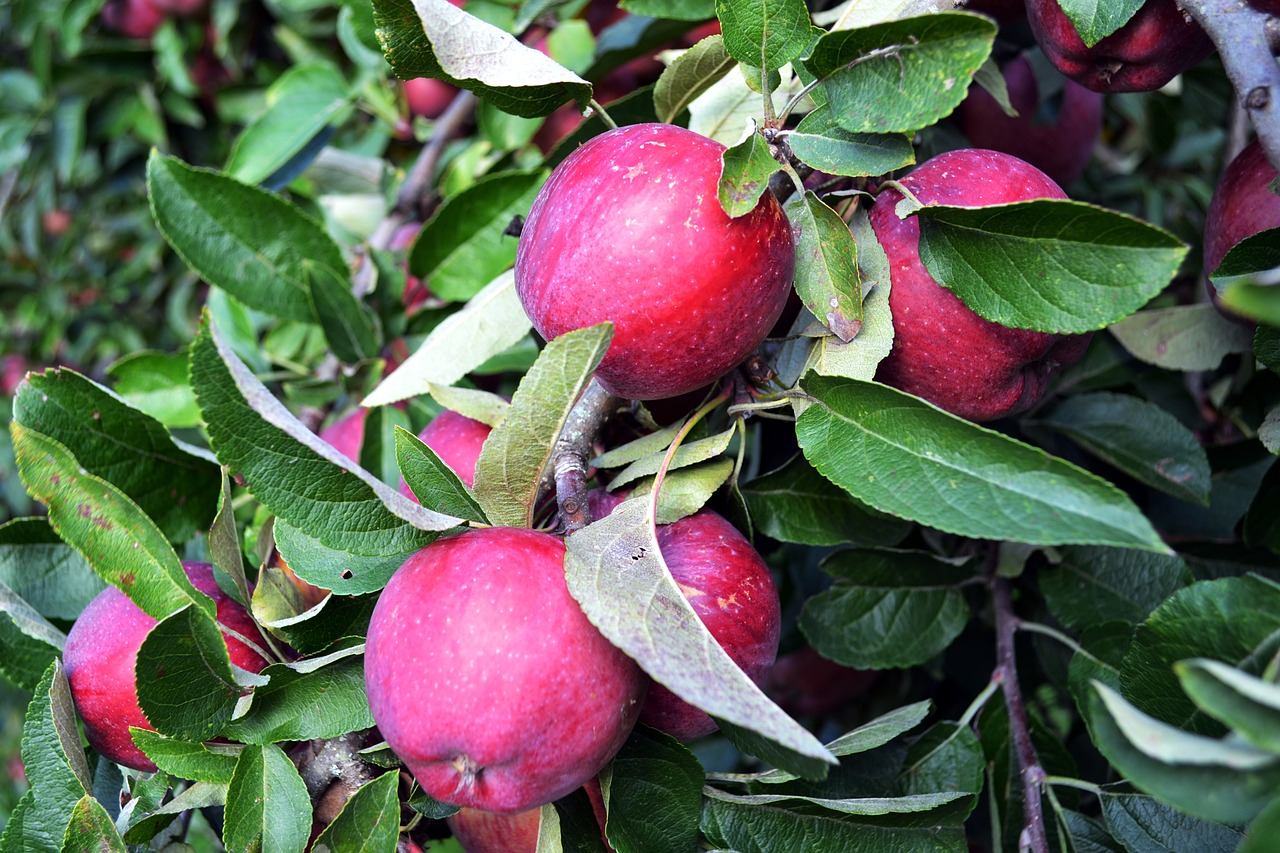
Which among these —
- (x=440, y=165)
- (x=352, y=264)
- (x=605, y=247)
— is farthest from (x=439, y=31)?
(x=440, y=165)

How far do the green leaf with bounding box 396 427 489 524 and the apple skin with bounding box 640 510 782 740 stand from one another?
0.51ft

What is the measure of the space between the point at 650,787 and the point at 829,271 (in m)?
0.43

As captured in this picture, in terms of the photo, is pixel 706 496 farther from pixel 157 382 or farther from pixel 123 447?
pixel 157 382

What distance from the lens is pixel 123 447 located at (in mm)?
944

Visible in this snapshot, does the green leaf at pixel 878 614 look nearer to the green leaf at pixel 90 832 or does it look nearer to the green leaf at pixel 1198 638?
the green leaf at pixel 1198 638

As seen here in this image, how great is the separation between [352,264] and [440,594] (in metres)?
0.87

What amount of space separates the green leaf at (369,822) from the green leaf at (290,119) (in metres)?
0.98

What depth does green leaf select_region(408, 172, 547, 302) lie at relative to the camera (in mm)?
1141

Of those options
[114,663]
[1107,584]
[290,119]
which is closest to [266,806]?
[114,663]

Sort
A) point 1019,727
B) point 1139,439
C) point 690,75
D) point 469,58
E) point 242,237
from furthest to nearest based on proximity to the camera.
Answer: point 242,237 < point 1139,439 < point 1019,727 < point 690,75 < point 469,58

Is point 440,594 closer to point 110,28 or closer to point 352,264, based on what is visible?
point 352,264

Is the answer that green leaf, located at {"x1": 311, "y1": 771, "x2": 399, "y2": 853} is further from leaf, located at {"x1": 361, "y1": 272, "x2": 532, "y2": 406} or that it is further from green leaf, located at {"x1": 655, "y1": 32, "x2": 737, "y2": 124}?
green leaf, located at {"x1": 655, "y1": 32, "x2": 737, "y2": 124}

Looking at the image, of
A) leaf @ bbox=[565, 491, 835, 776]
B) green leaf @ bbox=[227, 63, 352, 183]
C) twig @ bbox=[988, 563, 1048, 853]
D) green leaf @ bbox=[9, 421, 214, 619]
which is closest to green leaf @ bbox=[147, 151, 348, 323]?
green leaf @ bbox=[227, 63, 352, 183]

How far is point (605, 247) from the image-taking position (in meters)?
0.69
